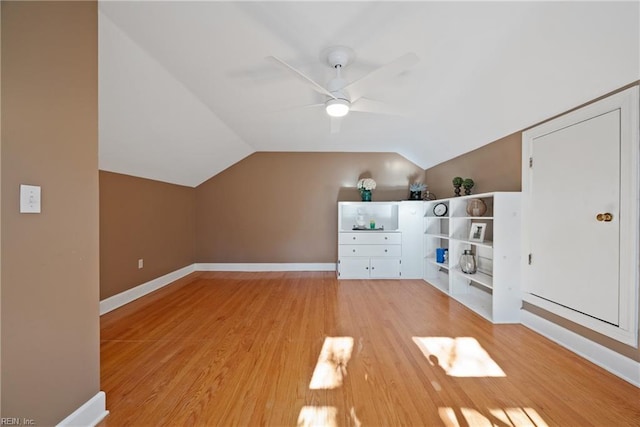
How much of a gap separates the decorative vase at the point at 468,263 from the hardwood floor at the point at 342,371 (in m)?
0.48

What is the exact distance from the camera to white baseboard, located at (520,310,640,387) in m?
1.72

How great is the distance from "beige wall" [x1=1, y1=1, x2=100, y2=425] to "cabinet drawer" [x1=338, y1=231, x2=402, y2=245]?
3.45 meters

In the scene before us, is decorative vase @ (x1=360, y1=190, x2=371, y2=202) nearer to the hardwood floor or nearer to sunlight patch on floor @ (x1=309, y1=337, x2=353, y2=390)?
the hardwood floor

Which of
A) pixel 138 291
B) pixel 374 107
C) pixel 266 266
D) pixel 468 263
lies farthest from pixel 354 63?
pixel 266 266

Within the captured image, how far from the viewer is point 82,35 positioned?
1303mm

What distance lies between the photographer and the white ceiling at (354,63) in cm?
167

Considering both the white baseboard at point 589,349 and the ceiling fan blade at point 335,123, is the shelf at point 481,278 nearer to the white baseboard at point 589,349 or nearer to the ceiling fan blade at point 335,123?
the white baseboard at point 589,349

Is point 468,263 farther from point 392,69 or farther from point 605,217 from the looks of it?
point 392,69

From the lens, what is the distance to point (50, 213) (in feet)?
3.84

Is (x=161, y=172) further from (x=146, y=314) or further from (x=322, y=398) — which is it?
(x=322, y=398)

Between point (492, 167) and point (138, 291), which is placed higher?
point (492, 167)

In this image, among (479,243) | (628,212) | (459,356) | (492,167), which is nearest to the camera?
(628,212)

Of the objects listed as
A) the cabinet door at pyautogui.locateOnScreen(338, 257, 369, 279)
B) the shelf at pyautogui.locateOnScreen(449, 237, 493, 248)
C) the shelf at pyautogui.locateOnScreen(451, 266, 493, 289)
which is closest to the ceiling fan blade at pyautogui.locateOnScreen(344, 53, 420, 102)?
the shelf at pyautogui.locateOnScreen(449, 237, 493, 248)

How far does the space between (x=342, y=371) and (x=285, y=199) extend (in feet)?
11.9
